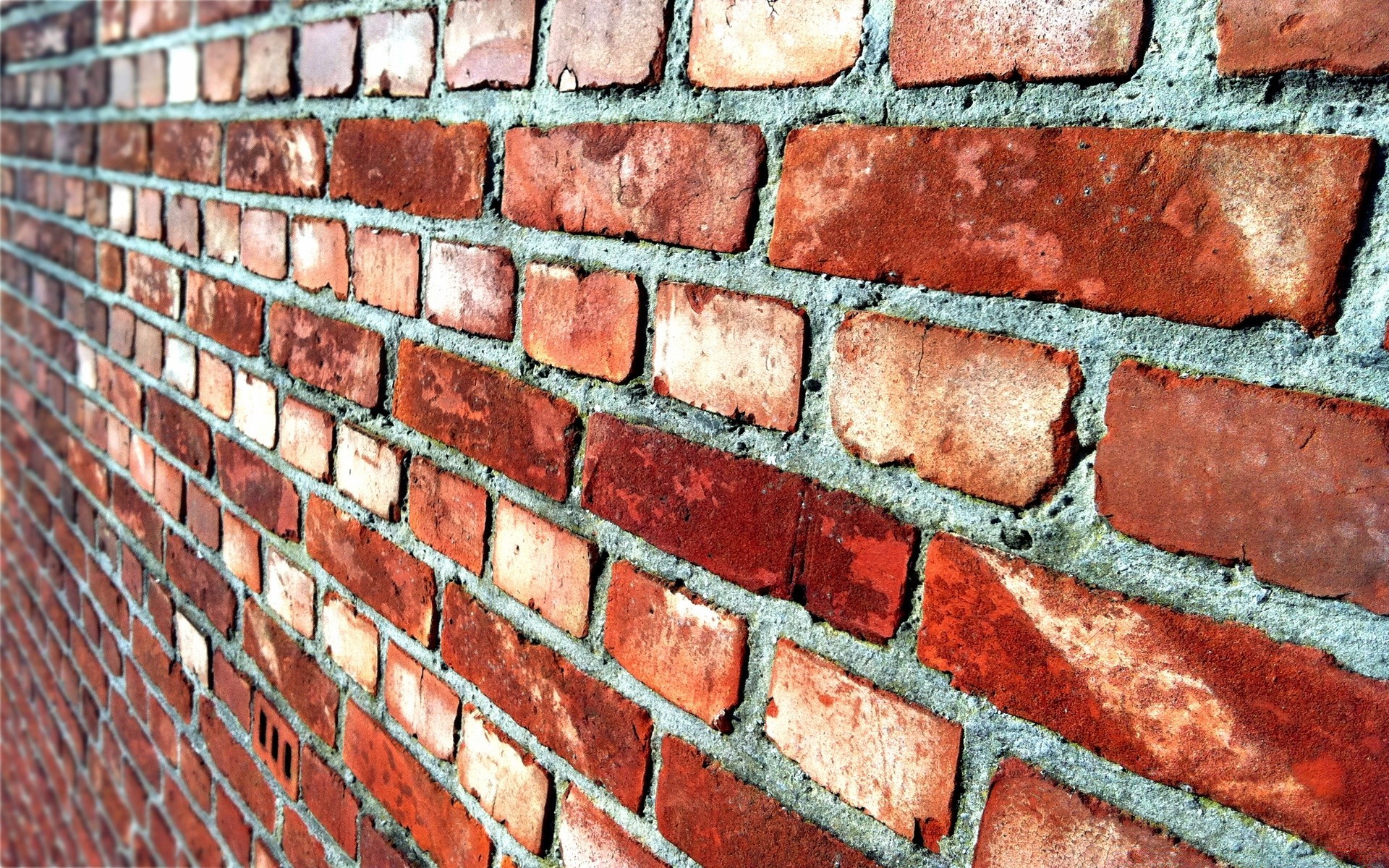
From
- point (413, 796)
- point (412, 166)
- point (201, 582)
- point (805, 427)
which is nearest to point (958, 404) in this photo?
point (805, 427)

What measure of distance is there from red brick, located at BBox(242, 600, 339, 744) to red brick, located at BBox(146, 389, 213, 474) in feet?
0.75

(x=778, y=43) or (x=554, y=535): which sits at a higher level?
(x=778, y=43)

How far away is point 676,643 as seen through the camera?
2.06ft

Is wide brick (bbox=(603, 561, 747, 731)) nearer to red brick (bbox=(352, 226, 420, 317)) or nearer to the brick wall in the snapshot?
the brick wall

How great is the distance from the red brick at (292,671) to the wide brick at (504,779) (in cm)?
26

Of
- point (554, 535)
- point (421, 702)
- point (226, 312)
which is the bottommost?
point (421, 702)

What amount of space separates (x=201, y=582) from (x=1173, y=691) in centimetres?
126

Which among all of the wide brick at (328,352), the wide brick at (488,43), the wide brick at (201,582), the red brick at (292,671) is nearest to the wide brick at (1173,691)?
the wide brick at (488,43)

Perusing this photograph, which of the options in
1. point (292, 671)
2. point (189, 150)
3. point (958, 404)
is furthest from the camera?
point (189, 150)

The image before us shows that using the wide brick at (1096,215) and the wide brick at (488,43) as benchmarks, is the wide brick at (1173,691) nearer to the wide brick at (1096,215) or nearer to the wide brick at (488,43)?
the wide brick at (1096,215)

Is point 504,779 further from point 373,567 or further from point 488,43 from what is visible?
point 488,43

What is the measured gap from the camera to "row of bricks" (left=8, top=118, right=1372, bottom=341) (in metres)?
0.38

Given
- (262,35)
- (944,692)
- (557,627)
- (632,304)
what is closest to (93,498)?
(262,35)

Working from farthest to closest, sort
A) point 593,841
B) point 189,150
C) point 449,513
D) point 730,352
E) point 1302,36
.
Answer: point 189,150
point 449,513
point 593,841
point 730,352
point 1302,36
